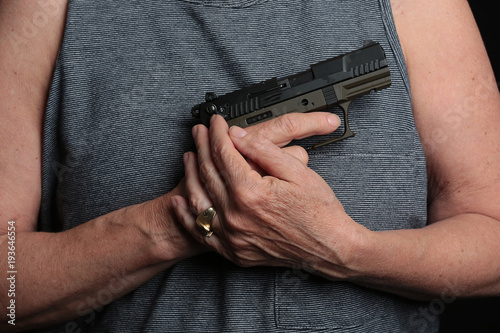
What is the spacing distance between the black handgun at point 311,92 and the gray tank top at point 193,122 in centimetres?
7

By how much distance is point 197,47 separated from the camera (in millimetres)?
1392

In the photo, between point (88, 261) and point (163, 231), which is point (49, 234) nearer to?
point (88, 261)

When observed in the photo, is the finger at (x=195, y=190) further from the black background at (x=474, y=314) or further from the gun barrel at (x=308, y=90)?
the black background at (x=474, y=314)

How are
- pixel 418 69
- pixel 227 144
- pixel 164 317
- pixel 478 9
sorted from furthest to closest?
1. pixel 478 9
2. pixel 418 69
3. pixel 164 317
4. pixel 227 144

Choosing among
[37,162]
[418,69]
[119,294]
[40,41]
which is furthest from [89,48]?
[418,69]

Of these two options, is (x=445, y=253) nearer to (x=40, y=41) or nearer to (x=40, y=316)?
(x=40, y=316)

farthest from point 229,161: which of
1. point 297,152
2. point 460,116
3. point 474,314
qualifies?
point 474,314

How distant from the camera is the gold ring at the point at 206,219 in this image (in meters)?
1.17

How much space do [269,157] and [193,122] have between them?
0.33 m

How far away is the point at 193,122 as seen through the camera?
1.38 meters

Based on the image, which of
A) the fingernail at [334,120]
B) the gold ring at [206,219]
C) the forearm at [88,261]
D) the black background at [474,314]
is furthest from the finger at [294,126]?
the black background at [474,314]

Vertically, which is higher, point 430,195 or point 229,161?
point 229,161

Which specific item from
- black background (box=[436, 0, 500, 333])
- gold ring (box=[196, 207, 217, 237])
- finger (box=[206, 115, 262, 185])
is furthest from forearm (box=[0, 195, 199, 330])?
black background (box=[436, 0, 500, 333])

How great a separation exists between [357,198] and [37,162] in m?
0.95
